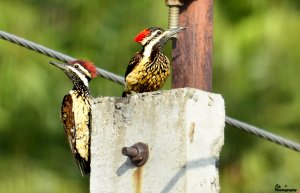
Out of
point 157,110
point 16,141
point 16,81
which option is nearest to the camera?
point 157,110

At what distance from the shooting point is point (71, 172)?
44.2 ft

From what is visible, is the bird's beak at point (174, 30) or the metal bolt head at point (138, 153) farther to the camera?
the bird's beak at point (174, 30)

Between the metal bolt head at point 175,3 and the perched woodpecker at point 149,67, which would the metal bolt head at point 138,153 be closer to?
the metal bolt head at point 175,3

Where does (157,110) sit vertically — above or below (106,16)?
below

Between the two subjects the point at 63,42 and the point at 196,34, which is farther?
the point at 63,42

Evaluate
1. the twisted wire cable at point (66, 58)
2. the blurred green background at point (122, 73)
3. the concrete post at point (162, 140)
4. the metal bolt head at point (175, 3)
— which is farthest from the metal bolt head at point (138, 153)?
the blurred green background at point (122, 73)

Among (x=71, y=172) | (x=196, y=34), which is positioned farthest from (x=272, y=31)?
(x=196, y=34)

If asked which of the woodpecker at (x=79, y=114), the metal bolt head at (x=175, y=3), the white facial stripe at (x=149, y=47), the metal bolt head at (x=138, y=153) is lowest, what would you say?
the metal bolt head at (x=138, y=153)

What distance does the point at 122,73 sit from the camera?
12844 mm

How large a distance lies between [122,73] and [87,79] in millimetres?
4145

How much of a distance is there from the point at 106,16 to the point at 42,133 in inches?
53.9

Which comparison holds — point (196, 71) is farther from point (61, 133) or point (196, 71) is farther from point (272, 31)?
point (61, 133)

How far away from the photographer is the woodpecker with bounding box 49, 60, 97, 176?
8.46 metres

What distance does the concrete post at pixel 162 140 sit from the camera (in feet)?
23.0
